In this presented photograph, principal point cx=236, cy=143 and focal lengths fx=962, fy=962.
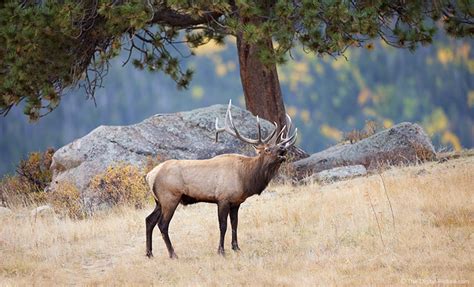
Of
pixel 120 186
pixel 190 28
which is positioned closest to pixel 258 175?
pixel 120 186

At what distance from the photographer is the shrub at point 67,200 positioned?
54.9 ft

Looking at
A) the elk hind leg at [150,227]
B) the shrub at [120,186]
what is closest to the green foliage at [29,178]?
the shrub at [120,186]

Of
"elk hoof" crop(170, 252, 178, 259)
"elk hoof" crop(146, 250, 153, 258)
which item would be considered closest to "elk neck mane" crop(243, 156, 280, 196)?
"elk hoof" crop(170, 252, 178, 259)

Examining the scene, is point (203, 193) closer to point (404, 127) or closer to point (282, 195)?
point (282, 195)

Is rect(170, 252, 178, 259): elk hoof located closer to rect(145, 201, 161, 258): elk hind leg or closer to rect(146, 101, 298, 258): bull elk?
rect(146, 101, 298, 258): bull elk

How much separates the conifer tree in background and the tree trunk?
0.07 ft

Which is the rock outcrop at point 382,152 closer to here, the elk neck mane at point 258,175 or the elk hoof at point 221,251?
the elk neck mane at point 258,175

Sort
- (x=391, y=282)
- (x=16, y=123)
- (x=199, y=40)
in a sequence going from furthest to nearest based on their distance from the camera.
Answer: (x=16, y=123)
(x=199, y=40)
(x=391, y=282)

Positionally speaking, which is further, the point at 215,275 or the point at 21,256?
the point at 21,256

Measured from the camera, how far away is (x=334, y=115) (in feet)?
185

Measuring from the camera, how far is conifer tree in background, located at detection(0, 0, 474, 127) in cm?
1616

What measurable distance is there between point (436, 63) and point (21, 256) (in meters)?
47.3

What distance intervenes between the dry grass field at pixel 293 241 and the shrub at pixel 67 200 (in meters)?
0.90

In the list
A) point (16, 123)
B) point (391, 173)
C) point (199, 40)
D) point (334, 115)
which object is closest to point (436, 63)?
point (334, 115)
